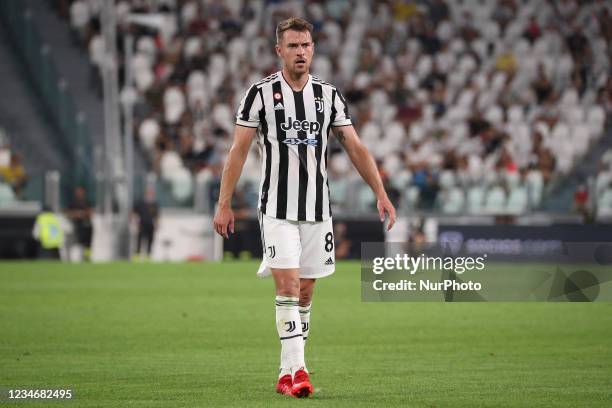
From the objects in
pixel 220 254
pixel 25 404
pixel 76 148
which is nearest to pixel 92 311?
pixel 25 404

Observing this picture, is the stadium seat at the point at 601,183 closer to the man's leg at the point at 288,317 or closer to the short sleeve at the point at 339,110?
the short sleeve at the point at 339,110

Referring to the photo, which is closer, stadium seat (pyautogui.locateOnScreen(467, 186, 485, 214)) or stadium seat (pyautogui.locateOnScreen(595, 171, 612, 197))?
stadium seat (pyautogui.locateOnScreen(595, 171, 612, 197))

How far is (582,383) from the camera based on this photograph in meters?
9.62

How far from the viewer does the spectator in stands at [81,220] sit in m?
29.7

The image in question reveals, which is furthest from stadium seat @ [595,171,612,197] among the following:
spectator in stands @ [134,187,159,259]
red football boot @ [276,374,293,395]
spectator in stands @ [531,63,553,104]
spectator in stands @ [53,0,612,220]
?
red football boot @ [276,374,293,395]

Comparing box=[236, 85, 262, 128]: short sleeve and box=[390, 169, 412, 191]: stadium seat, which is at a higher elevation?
box=[236, 85, 262, 128]: short sleeve

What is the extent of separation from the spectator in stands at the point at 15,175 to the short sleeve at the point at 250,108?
70.5ft

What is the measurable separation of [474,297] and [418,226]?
48.2 ft

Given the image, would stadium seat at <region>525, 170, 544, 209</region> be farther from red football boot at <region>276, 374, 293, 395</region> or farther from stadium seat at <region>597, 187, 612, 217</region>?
red football boot at <region>276, 374, 293, 395</region>

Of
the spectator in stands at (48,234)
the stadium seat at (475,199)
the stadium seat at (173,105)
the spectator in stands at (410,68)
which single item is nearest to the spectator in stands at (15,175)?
the spectator in stands at (48,234)

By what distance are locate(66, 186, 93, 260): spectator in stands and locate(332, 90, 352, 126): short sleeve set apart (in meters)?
21.0

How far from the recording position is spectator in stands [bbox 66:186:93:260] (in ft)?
97.3

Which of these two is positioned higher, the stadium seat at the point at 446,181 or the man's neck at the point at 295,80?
the man's neck at the point at 295,80

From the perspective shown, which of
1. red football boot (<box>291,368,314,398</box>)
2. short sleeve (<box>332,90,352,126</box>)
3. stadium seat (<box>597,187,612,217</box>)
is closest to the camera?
red football boot (<box>291,368,314,398</box>)
